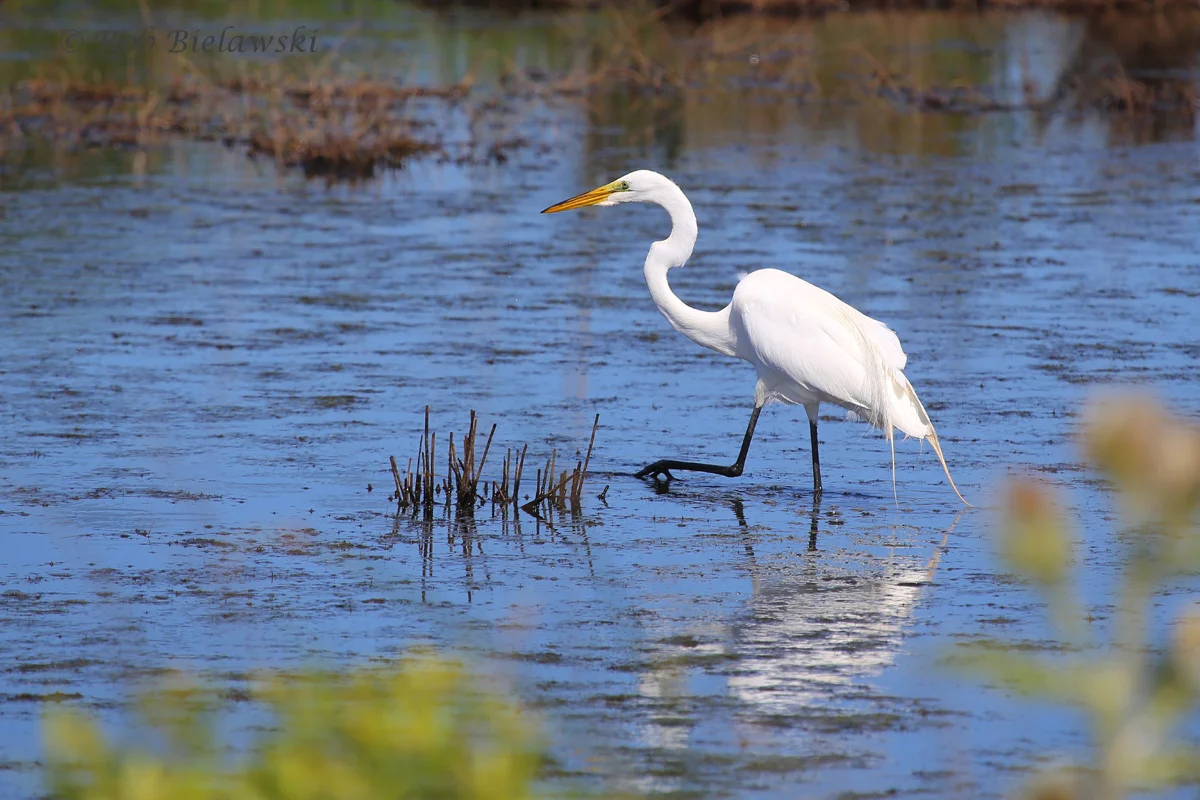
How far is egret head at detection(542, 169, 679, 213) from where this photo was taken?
8.32 meters

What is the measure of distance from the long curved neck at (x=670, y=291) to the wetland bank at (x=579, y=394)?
686 millimetres

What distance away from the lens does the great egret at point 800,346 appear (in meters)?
7.70

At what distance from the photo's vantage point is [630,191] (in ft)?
27.7

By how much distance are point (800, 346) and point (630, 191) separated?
1.28 m

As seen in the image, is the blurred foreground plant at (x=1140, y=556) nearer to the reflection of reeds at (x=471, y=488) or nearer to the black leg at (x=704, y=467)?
the reflection of reeds at (x=471, y=488)

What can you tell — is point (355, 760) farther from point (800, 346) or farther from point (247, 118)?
point (247, 118)

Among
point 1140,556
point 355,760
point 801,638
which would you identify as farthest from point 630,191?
point 1140,556

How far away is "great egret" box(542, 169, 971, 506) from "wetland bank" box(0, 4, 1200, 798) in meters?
0.39

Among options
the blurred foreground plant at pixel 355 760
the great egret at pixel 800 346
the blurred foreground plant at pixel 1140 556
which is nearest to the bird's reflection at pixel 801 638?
the great egret at pixel 800 346

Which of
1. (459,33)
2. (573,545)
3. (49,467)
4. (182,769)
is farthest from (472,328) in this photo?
(459,33)

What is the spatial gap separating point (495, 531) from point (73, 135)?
46.3ft

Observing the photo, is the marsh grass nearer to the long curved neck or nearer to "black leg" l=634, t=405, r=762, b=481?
the long curved neck

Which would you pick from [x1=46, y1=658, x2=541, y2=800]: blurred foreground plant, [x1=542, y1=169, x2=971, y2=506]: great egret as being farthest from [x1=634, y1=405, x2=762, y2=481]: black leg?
[x1=46, y1=658, x2=541, y2=800]: blurred foreground plant

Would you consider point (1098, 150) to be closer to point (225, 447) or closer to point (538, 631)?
point (225, 447)
